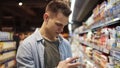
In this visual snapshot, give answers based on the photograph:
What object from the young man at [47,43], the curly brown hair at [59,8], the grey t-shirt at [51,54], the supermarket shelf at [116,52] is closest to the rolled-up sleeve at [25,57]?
the young man at [47,43]

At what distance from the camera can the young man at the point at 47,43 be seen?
1952mm

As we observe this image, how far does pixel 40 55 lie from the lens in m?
2.02

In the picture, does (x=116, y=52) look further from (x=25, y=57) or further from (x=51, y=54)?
(x=25, y=57)

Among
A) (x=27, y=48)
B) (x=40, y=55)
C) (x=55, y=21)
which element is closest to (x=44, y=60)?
(x=40, y=55)

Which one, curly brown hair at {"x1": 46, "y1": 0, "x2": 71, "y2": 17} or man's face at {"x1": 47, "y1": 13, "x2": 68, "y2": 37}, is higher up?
curly brown hair at {"x1": 46, "y1": 0, "x2": 71, "y2": 17}

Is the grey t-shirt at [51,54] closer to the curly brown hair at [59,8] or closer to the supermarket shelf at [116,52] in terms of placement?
the curly brown hair at [59,8]

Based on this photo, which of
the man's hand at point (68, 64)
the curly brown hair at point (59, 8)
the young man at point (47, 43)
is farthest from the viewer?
the curly brown hair at point (59, 8)

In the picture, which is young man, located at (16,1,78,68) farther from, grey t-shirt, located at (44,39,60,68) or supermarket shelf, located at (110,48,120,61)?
supermarket shelf, located at (110,48,120,61)

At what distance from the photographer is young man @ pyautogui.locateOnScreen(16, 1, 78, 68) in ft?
6.40

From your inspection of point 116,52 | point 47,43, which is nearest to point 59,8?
point 47,43

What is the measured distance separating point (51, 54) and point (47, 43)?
0.35 feet

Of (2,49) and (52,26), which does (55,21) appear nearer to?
(52,26)

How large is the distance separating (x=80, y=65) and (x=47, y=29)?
43 cm

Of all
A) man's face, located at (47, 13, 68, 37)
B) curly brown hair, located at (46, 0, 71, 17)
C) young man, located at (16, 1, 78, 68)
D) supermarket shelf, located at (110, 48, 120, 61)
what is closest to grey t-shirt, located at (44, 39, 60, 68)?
young man, located at (16, 1, 78, 68)
